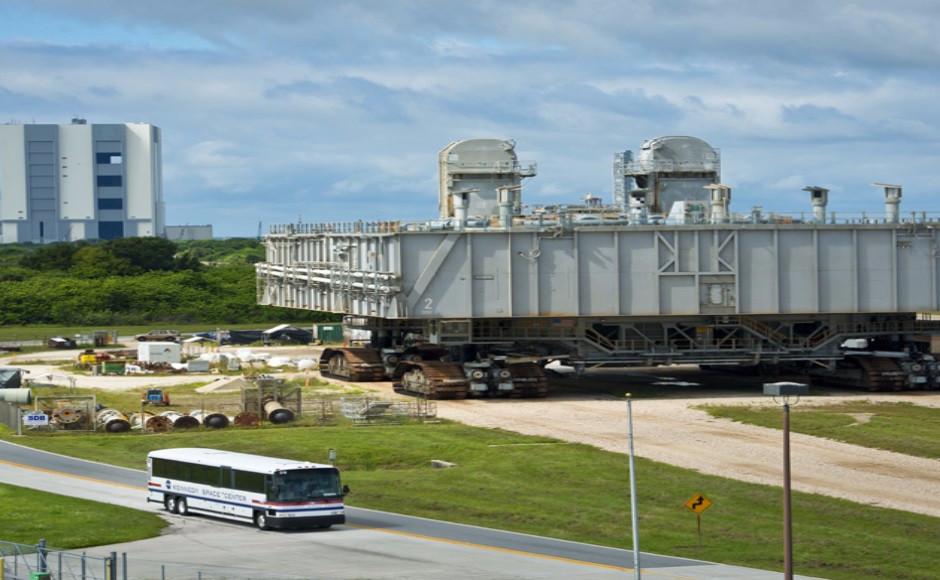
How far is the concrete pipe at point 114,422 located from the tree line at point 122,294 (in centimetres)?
8371

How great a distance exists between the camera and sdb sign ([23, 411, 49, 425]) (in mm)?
61219

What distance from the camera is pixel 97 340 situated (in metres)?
117

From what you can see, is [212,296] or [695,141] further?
[212,296]

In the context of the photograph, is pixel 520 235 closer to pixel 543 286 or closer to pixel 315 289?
pixel 543 286

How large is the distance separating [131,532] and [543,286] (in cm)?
3738

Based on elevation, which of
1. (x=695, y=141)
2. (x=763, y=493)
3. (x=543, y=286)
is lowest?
(x=763, y=493)

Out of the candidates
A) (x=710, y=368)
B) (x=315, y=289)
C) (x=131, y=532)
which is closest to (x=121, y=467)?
(x=131, y=532)

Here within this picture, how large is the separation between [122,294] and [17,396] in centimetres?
8280

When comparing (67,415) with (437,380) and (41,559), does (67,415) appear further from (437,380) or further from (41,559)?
(41,559)

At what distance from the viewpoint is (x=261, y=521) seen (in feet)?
129

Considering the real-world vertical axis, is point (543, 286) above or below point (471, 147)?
below

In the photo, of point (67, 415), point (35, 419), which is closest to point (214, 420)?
point (67, 415)

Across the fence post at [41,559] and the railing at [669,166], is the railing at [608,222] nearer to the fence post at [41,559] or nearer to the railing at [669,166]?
the railing at [669,166]

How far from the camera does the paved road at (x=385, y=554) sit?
33500 mm
